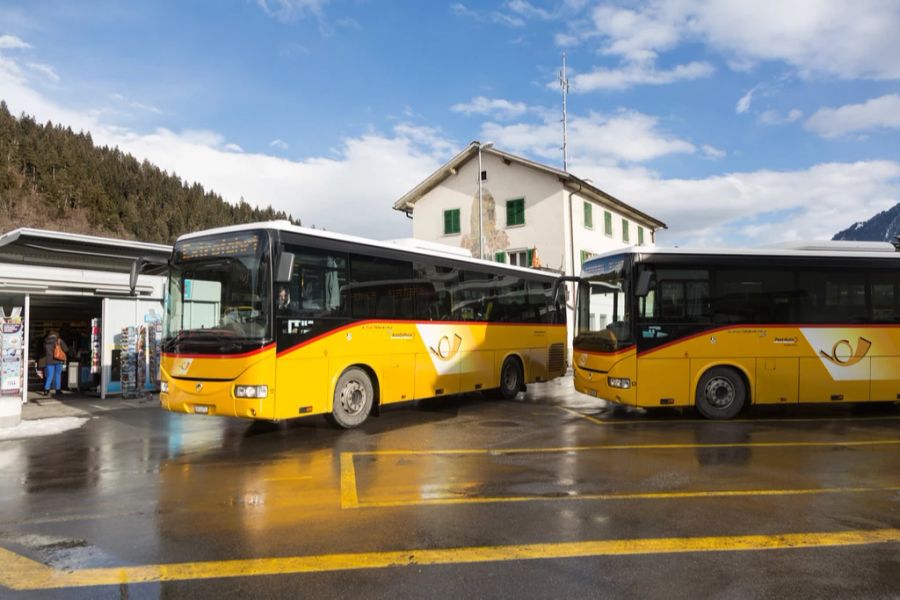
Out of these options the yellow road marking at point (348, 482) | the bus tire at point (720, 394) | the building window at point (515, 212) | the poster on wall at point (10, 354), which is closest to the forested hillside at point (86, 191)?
the building window at point (515, 212)

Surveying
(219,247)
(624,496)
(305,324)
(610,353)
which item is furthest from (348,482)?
(610,353)

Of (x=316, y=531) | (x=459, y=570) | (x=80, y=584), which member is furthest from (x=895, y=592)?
(x=80, y=584)

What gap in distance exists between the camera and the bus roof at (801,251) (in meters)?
11.4

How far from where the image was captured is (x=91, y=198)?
82.2m

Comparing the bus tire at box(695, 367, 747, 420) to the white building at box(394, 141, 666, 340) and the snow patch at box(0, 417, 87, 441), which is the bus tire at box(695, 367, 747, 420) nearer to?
the snow patch at box(0, 417, 87, 441)

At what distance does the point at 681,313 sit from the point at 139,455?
29.6 ft

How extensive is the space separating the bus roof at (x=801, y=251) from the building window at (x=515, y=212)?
20141 mm

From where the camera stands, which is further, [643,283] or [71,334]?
[71,334]

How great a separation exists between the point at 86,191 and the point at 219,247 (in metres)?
86.4

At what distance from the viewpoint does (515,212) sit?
3291 cm

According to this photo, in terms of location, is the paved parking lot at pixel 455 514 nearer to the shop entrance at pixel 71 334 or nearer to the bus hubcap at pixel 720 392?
the bus hubcap at pixel 720 392

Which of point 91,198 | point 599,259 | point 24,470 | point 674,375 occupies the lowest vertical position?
point 24,470

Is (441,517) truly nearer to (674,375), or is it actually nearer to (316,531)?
(316,531)

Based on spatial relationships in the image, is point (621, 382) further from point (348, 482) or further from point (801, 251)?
point (348, 482)
